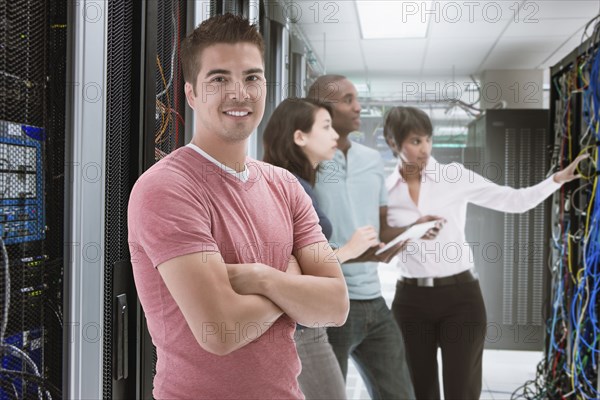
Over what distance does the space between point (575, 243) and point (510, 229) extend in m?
0.32

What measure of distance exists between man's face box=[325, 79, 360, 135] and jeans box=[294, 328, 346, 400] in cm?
87

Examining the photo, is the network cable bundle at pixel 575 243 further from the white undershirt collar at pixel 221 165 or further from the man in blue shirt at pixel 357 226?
the white undershirt collar at pixel 221 165

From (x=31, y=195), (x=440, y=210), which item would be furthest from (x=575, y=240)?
(x=31, y=195)

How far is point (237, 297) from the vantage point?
99 centimetres

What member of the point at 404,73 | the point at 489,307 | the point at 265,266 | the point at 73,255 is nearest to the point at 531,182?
the point at 489,307

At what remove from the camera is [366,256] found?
2195 mm

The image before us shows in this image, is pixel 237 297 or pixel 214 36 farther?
pixel 214 36

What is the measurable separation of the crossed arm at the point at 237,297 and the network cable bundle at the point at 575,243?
67.9 inches

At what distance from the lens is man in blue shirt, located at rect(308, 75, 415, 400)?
2.11m

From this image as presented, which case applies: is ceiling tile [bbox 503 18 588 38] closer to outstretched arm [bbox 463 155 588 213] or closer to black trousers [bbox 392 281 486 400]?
outstretched arm [bbox 463 155 588 213]

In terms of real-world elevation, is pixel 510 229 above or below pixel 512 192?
below

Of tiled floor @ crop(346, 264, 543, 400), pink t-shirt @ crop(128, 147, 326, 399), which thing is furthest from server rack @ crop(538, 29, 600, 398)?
pink t-shirt @ crop(128, 147, 326, 399)

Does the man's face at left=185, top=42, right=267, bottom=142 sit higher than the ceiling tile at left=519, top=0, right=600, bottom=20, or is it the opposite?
the ceiling tile at left=519, top=0, right=600, bottom=20

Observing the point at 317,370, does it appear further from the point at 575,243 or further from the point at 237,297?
the point at 575,243
